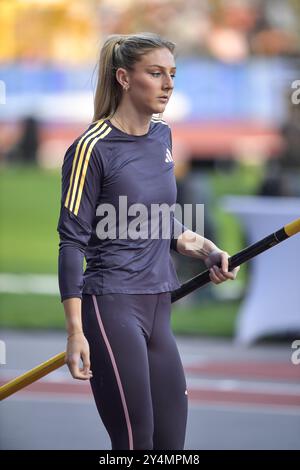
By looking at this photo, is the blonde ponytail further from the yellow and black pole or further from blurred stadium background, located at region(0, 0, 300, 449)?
the yellow and black pole

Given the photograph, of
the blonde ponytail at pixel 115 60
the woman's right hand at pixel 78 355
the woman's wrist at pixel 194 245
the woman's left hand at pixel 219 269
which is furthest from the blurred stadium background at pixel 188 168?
the woman's right hand at pixel 78 355

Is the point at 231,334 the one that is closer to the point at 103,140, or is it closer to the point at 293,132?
the point at 293,132

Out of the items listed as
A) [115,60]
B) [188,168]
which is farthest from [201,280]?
[188,168]

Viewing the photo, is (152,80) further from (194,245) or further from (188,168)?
(188,168)

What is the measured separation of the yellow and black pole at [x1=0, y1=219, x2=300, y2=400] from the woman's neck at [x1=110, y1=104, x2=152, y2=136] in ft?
1.89

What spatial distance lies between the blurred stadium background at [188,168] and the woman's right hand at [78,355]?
1079mm

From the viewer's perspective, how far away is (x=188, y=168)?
14648mm

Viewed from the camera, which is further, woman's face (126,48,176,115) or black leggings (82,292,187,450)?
woman's face (126,48,176,115)

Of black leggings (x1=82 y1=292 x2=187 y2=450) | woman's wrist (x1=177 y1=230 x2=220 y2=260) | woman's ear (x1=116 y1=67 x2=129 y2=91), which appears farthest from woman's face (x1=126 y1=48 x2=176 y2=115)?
black leggings (x1=82 y1=292 x2=187 y2=450)

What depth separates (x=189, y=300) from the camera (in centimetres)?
1320

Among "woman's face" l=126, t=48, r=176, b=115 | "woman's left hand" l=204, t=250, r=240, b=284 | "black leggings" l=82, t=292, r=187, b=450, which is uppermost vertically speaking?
"woman's face" l=126, t=48, r=176, b=115

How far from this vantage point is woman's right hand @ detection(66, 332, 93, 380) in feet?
13.0

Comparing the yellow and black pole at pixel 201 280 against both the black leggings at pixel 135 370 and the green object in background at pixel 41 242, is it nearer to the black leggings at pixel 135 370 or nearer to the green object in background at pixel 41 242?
the black leggings at pixel 135 370
